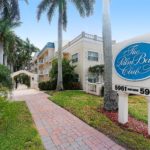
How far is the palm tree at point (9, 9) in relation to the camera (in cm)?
2303

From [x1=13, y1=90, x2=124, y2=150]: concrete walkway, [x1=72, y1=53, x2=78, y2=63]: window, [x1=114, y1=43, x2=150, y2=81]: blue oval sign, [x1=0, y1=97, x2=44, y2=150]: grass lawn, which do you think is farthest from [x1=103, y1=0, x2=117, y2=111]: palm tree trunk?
[x1=72, y1=53, x2=78, y2=63]: window

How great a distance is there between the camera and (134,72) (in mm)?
6816

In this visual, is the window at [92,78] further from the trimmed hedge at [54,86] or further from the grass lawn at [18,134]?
the grass lawn at [18,134]

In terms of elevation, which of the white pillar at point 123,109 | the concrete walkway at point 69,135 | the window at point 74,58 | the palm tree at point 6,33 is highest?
the palm tree at point 6,33

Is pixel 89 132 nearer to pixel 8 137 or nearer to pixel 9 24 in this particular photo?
pixel 8 137

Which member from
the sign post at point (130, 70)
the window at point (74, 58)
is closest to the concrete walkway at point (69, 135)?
the sign post at point (130, 70)

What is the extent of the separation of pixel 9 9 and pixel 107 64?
18.5 m

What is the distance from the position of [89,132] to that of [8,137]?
9.19 ft

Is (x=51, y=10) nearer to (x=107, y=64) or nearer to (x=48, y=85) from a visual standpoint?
(x=48, y=85)

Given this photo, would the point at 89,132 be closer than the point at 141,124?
Yes

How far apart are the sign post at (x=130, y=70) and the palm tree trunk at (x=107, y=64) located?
1978 millimetres

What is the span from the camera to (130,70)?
698cm

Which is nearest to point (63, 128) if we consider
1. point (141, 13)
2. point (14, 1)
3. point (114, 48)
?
point (114, 48)

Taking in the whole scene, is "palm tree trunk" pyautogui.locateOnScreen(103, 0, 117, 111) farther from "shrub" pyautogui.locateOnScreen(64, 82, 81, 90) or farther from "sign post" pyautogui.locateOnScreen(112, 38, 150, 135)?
"shrub" pyautogui.locateOnScreen(64, 82, 81, 90)
